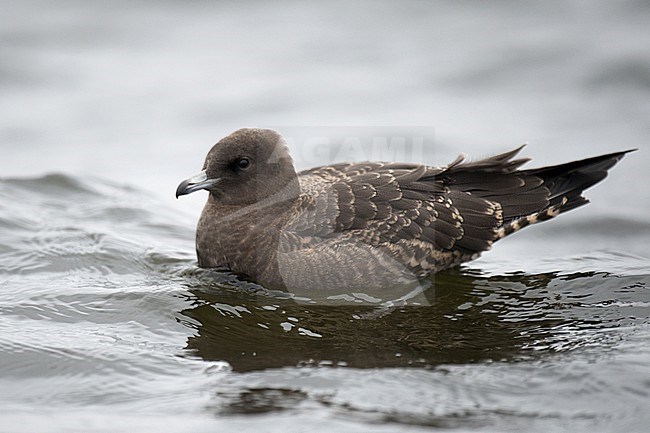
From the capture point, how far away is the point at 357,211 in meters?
7.27

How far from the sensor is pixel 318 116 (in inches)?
454

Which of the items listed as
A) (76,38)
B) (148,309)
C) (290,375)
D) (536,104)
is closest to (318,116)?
(536,104)

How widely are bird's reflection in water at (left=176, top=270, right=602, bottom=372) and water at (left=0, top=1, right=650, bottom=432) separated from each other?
2cm

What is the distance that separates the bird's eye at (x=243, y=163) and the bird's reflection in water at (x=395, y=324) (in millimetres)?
933

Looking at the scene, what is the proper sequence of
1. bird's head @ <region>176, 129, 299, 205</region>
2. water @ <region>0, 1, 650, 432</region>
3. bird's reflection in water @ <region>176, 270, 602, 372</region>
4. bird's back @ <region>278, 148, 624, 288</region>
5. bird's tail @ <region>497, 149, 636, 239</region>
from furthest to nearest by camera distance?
1. bird's tail @ <region>497, 149, 636, 239</region>
2. bird's head @ <region>176, 129, 299, 205</region>
3. bird's back @ <region>278, 148, 624, 288</region>
4. bird's reflection in water @ <region>176, 270, 602, 372</region>
5. water @ <region>0, 1, 650, 432</region>

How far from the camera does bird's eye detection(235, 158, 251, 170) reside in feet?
24.6

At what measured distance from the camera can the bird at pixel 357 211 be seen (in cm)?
722

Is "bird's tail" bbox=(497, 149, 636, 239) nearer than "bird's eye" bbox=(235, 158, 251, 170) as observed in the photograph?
No

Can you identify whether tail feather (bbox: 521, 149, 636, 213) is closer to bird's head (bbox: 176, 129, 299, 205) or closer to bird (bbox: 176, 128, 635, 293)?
bird (bbox: 176, 128, 635, 293)

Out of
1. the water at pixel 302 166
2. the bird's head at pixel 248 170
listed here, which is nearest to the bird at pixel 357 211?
the bird's head at pixel 248 170

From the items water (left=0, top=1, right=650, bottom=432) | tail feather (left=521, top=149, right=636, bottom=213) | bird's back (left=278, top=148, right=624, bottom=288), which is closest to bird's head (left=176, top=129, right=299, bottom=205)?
bird's back (left=278, top=148, right=624, bottom=288)

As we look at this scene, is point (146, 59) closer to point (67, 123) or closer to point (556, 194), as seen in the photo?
point (67, 123)

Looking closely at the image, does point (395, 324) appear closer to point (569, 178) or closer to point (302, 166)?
point (569, 178)

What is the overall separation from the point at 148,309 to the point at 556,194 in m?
3.56
